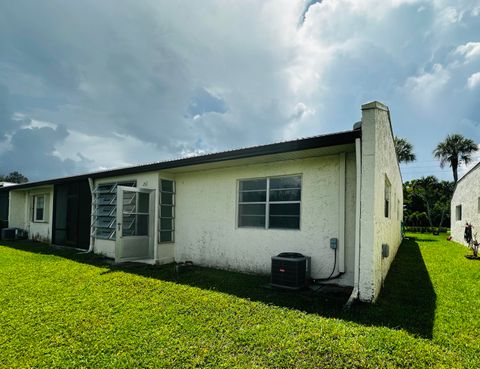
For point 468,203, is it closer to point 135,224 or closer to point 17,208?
point 135,224

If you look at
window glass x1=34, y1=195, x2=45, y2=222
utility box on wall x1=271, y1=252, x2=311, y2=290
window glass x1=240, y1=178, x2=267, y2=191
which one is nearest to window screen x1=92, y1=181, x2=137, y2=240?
window glass x1=240, y1=178, x2=267, y2=191

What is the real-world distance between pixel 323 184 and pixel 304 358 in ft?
12.7

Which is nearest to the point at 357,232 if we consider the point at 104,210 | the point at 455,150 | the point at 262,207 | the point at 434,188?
the point at 262,207

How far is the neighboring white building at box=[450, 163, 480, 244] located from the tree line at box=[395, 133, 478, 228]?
11742 millimetres

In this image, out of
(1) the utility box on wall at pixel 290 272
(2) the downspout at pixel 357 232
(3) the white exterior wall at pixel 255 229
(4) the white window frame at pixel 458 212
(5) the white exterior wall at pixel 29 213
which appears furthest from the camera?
(4) the white window frame at pixel 458 212

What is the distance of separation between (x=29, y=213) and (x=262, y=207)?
15242 mm

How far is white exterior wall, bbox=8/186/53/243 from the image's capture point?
1364 centimetres

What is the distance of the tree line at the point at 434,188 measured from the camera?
28344 mm

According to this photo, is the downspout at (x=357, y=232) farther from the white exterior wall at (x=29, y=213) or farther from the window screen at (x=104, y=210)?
the white exterior wall at (x=29, y=213)

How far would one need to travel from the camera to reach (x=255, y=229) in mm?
6984

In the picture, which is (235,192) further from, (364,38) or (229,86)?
(364,38)

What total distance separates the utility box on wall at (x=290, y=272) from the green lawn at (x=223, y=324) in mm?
317

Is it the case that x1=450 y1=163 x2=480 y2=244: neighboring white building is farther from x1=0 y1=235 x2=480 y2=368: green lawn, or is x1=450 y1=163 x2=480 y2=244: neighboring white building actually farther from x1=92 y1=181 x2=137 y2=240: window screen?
x1=92 y1=181 x2=137 y2=240: window screen

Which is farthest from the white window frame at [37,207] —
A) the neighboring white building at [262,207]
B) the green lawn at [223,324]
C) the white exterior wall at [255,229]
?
the white exterior wall at [255,229]
